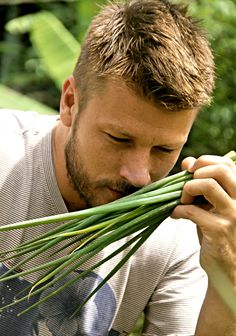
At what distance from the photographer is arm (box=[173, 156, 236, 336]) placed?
1.84 m

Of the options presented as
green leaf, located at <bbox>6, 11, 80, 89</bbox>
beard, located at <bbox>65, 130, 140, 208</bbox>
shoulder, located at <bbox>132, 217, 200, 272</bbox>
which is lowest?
green leaf, located at <bbox>6, 11, 80, 89</bbox>

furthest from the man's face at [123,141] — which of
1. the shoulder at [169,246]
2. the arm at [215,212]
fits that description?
the shoulder at [169,246]

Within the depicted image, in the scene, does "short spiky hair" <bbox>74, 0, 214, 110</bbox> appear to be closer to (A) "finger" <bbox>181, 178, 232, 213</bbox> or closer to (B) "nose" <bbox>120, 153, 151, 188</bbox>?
(B) "nose" <bbox>120, 153, 151, 188</bbox>

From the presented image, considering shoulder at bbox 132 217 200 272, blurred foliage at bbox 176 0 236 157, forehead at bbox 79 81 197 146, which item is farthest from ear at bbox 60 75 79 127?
blurred foliage at bbox 176 0 236 157

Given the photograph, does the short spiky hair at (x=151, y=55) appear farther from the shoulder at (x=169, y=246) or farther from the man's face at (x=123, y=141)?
the shoulder at (x=169, y=246)

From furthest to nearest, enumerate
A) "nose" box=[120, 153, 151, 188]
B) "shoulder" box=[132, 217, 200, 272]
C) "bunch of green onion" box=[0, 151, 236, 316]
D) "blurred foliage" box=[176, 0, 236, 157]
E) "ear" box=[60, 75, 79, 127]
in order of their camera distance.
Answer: "blurred foliage" box=[176, 0, 236, 157], "shoulder" box=[132, 217, 200, 272], "ear" box=[60, 75, 79, 127], "nose" box=[120, 153, 151, 188], "bunch of green onion" box=[0, 151, 236, 316]

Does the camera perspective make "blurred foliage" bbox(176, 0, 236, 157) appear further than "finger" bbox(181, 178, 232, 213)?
Yes

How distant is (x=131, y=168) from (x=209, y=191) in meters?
0.23

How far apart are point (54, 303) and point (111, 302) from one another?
5.6 inches

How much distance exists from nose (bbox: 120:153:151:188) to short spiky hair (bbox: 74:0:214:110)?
0.12 metres

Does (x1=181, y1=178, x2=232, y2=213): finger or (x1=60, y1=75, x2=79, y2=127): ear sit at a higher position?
(x1=181, y1=178, x2=232, y2=213): finger

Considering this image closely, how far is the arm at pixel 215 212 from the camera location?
1845mm

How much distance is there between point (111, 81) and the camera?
2076mm

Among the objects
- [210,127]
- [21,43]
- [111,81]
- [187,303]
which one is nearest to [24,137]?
[111,81]
